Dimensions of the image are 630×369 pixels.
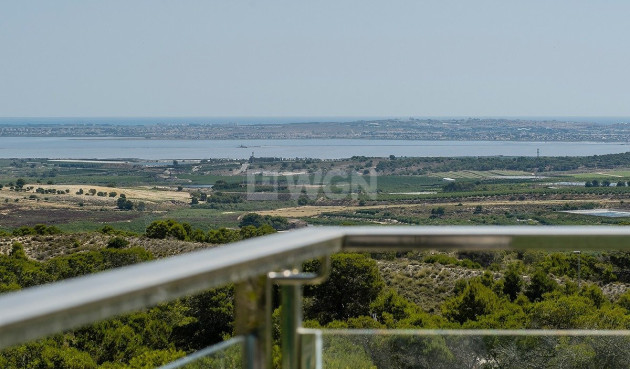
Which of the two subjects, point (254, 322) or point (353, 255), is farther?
point (353, 255)

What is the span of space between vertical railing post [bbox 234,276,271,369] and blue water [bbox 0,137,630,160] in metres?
80.4

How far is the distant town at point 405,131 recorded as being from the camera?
339 feet

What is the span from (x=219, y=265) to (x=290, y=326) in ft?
1.24

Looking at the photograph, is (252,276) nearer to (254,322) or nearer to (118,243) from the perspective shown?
(254,322)

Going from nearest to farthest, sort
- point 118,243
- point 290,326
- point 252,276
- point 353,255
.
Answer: point 252,276 → point 290,326 → point 353,255 → point 118,243

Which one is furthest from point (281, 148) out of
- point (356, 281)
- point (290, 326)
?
point (290, 326)

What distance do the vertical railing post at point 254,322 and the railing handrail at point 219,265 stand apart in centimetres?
4

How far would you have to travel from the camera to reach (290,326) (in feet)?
4.09

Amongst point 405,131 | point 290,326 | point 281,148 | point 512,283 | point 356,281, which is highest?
point 290,326

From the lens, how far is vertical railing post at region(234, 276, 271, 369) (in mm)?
1059

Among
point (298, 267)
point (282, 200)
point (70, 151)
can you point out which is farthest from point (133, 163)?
point (298, 267)

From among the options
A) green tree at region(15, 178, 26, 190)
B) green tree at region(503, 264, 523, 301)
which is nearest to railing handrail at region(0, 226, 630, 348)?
green tree at region(503, 264, 523, 301)

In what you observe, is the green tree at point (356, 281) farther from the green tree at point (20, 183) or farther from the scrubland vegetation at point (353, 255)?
the green tree at point (20, 183)

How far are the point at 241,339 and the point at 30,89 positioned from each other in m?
117
